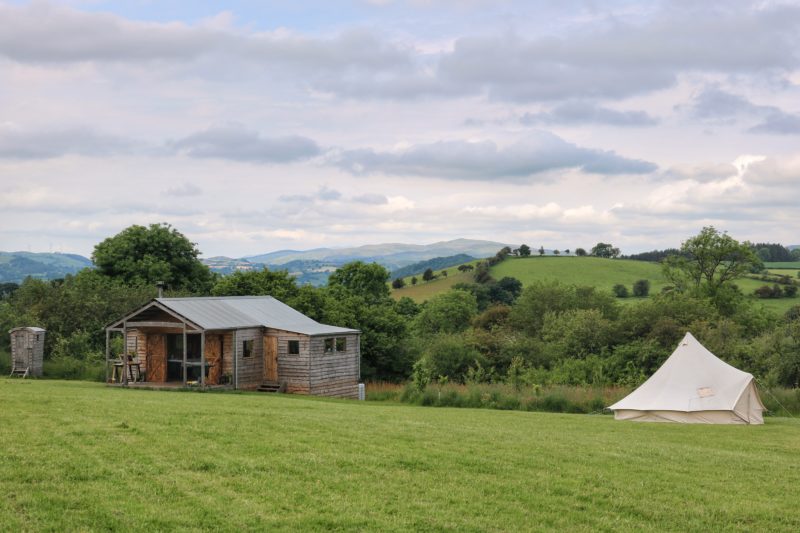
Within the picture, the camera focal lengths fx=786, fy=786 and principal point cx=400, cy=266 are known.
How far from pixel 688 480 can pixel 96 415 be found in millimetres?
9615

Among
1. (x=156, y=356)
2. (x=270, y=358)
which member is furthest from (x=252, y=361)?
(x=156, y=356)

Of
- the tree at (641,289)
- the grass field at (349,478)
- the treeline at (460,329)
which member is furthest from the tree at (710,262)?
the grass field at (349,478)

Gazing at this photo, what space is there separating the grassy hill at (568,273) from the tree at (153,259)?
3102 centimetres

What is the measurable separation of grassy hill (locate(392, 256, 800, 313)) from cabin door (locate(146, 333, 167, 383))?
2065 inches

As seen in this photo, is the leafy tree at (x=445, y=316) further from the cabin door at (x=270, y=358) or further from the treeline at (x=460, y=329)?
the cabin door at (x=270, y=358)

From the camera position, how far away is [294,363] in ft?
102

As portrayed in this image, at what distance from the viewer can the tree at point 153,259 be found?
5256 cm

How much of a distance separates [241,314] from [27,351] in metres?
8.62

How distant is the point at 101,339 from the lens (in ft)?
125

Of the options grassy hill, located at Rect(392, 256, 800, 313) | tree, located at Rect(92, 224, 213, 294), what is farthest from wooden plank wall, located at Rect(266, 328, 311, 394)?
grassy hill, located at Rect(392, 256, 800, 313)

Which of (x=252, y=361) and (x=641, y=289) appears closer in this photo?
(x=252, y=361)

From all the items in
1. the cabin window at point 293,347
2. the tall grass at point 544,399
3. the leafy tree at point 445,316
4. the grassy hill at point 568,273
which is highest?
the grassy hill at point 568,273

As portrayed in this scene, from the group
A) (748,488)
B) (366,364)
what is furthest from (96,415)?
(366,364)

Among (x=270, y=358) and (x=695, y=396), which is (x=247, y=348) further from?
(x=695, y=396)
